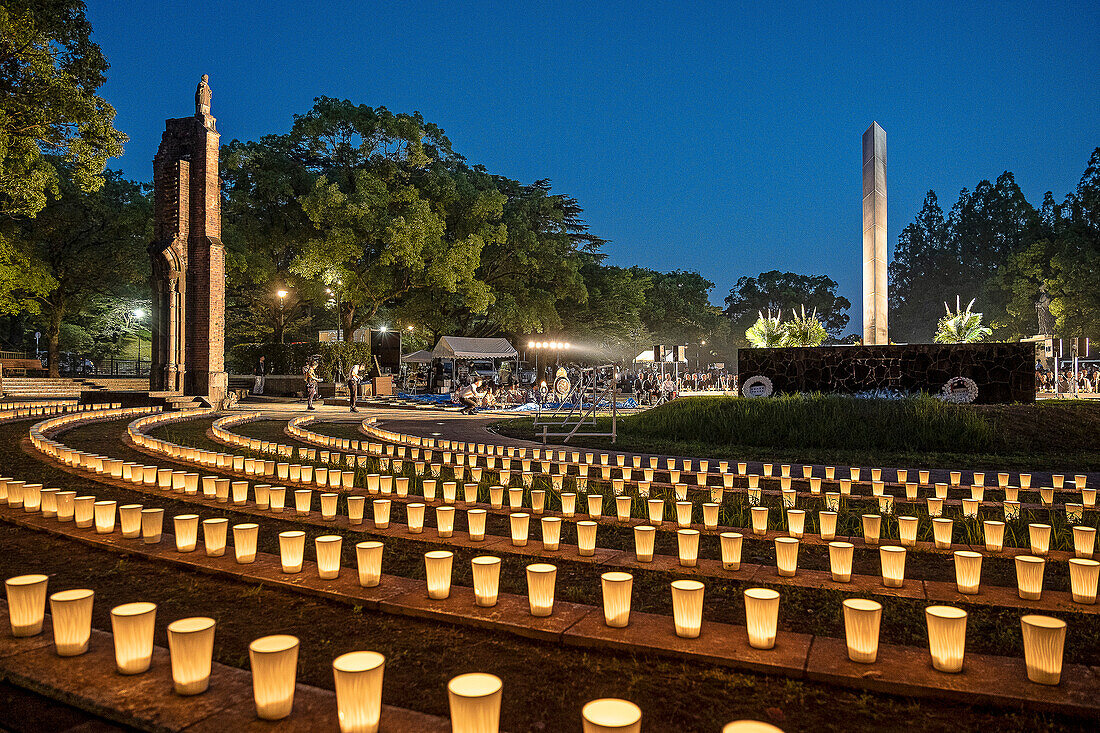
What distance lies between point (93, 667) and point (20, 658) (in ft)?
1.09

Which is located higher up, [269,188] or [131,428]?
[269,188]

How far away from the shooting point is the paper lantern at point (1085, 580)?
3.03m

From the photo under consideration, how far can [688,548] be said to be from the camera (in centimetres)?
363

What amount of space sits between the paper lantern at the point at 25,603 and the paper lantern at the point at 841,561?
3381mm

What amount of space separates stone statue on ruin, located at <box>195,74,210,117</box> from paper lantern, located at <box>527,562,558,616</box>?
69.7 ft

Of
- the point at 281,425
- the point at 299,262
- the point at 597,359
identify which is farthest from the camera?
the point at 597,359

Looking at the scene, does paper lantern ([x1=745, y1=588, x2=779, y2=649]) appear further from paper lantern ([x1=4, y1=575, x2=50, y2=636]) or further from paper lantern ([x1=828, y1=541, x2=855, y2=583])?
paper lantern ([x1=4, y1=575, x2=50, y2=636])

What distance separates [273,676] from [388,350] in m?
33.4

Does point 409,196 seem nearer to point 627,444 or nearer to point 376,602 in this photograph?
point 627,444

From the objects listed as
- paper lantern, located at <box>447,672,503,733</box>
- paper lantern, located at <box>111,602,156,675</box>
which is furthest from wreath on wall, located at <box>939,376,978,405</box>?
paper lantern, located at <box>111,602,156,675</box>

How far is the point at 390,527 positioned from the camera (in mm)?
4605

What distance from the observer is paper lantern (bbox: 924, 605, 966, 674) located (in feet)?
7.47

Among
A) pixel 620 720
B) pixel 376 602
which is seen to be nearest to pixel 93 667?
pixel 376 602

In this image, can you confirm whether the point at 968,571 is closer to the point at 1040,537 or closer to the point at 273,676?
the point at 1040,537
